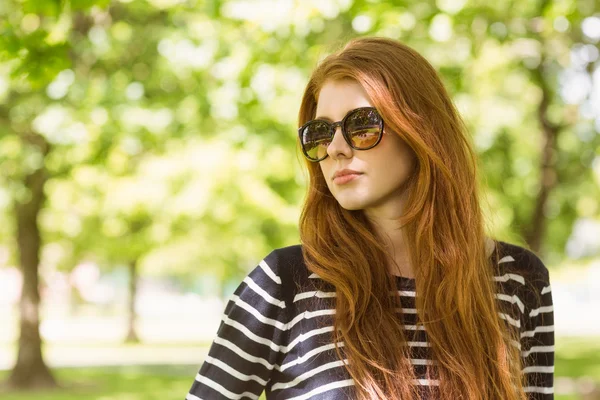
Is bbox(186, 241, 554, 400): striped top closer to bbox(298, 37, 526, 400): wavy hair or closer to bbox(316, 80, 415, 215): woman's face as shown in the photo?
bbox(298, 37, 526, 400): wavy hair

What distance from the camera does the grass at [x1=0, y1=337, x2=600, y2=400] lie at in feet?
45.5

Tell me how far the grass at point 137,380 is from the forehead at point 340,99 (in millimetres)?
11057

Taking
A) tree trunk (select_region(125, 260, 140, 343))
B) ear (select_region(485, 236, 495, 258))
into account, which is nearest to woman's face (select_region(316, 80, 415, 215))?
ear (select_region(485, 236, 495, 258))

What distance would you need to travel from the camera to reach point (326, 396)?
2.08 m

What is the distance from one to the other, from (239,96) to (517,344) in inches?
256

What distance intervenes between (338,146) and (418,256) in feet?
1.24

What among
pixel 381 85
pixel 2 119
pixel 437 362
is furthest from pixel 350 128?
pixel 2 119

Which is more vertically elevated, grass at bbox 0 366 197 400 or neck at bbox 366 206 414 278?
grass at bbox 0 366 197 400

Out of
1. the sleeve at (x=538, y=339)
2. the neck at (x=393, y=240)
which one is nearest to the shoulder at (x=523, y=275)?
the sleeve at (x=538, y=339)

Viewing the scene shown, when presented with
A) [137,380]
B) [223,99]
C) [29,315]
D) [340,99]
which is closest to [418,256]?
[340,99]

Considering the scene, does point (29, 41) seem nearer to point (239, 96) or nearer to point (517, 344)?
point (517, 344)

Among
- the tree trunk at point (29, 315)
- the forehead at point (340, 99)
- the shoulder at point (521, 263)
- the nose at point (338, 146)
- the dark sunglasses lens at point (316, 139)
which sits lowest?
the shoulder at point (521, 263)

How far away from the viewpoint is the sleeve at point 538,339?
7.72ft

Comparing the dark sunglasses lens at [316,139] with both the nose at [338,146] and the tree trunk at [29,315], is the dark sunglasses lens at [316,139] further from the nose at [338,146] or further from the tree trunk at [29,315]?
the tree trunk at [29,315]
